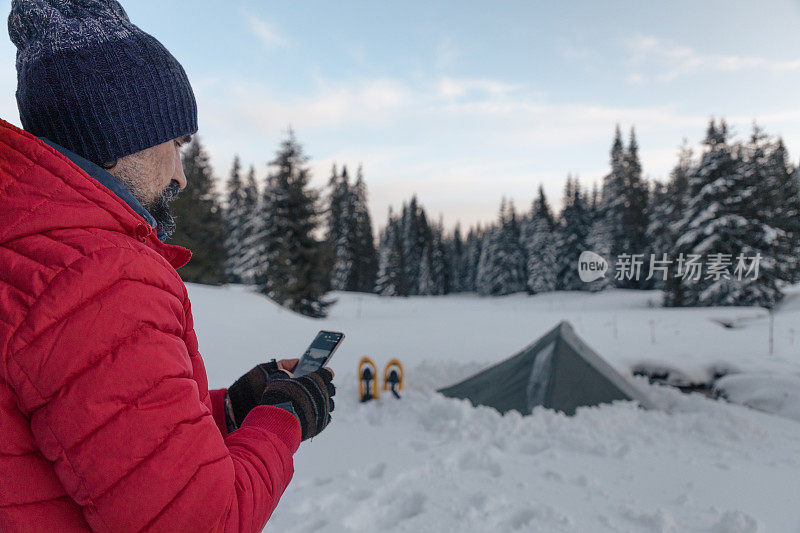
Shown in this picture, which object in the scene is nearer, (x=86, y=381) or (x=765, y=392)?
(x=86, y=381)

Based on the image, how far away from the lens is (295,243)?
1827 cm

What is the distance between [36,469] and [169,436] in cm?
26

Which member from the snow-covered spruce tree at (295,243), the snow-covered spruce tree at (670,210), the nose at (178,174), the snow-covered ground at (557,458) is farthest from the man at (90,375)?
the snow-covered spruce tree at (670,210)

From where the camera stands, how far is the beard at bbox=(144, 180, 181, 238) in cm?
124

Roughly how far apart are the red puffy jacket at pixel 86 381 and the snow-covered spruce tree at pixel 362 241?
134ft

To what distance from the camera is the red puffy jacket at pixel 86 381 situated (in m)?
0.76

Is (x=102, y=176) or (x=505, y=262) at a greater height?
(x=102, y=176)

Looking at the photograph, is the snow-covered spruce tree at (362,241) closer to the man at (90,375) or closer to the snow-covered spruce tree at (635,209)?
the snow-covered spruce tree at (635,209)

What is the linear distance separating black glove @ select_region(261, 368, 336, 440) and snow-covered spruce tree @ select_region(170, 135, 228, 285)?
62.4 ft

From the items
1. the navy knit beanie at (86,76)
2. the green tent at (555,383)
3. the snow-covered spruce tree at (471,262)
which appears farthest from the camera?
the snow-covered spruce tree at (471,262)

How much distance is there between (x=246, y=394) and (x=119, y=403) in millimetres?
933

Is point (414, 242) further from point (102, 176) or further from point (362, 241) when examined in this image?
point (102, 176)

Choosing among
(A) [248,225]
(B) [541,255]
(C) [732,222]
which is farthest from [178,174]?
(B) [541,255]

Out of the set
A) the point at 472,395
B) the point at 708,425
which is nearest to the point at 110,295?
the point at 472,395
